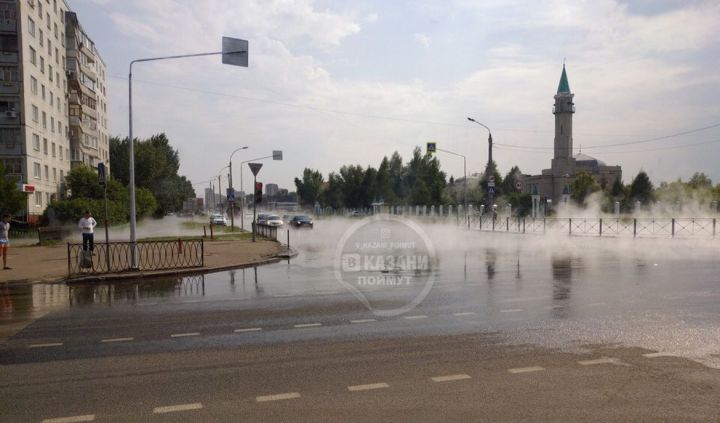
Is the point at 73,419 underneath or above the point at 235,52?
underneath

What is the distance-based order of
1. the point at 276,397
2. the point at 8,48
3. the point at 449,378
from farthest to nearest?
the point at 8,48, the point at 449,378, the point at 276,397

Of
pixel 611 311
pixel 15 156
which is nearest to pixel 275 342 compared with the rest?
pixel 611 311

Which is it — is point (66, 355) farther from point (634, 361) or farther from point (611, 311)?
point (611, 311)

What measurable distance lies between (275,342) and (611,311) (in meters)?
6.06

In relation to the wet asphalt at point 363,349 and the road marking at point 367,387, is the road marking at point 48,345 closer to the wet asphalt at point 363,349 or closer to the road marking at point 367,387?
the wet asphalt at point 363,349

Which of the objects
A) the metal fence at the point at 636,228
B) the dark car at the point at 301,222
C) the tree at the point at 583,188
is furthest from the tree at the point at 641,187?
the dark car at the point at 301,222

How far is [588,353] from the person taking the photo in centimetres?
693

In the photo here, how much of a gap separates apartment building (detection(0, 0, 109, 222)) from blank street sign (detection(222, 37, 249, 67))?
35.0 m

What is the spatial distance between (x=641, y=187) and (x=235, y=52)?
74.8 meters

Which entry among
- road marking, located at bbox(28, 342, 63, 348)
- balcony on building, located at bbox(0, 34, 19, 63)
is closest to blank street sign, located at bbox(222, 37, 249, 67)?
road marking, located at bbox(28, 342, 63, 348)

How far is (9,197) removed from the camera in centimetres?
3347

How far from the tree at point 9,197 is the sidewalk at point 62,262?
Answer: 11.5 metres

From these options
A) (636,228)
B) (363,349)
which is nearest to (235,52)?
(363,349)

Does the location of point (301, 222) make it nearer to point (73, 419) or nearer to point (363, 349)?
point (363, 349)
